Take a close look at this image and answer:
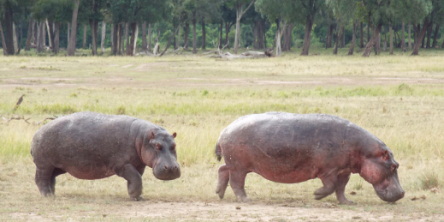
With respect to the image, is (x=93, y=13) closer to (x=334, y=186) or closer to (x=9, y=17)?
(x=9, y=17)

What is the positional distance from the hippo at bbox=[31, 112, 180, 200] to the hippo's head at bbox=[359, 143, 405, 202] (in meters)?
2.21

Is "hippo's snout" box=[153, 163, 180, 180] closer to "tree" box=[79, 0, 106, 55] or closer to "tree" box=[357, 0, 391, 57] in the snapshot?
"tree" box=[357, 0, 391, 57]

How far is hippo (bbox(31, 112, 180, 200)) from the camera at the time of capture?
9453mm

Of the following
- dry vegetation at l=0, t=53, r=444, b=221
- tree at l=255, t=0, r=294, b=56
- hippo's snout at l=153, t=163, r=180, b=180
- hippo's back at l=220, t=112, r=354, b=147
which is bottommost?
dry vegetation at l=0, t=53, r=444, b=221

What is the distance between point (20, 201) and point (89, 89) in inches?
840

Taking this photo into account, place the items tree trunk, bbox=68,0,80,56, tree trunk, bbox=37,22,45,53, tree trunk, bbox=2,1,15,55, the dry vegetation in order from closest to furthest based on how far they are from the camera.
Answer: the dry vegetation < tree trunk, bbox=68,0,80,56 < tree trunk, bbox=2,1,15,55 < tree trunk, bbox=37,22,45,53

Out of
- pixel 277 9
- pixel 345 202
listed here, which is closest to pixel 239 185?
pixel 345 202

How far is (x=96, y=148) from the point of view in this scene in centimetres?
967

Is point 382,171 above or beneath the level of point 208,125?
above

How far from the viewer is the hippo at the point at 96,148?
372 inches

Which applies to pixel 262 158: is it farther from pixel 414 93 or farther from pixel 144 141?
pixel 414 93

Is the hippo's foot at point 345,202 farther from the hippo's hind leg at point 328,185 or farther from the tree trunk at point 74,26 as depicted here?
the tree trunk at point 74,26

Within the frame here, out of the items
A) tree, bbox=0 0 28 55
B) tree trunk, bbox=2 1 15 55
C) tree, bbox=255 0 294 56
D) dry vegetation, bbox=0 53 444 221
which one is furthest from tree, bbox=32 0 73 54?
dry vegetation, bbox=0 53 444 221

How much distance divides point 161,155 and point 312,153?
66.9 inches
